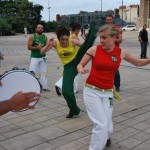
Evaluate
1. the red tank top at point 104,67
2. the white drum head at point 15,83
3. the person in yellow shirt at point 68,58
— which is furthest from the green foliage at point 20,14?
the white drum head at point 15,83

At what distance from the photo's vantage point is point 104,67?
405 centimetres

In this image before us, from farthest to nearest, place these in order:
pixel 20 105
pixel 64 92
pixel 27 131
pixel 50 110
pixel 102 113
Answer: pixel 50 110, pixel 64 92, pixel 27 131, pixel 102 113, pixel 20 105

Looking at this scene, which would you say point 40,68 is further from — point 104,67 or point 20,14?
point 20,14

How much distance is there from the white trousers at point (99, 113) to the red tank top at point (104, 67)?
0.12 meters

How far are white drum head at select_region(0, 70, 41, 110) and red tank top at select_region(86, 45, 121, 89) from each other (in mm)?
846

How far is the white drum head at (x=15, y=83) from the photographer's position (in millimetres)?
3303

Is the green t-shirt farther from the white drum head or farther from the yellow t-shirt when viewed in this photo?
the white drum head

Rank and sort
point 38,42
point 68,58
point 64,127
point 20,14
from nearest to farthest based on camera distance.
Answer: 1. point 64,127
2. point 68,58
3. point 38,42
4. point 20,14

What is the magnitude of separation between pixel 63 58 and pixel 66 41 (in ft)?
1.07

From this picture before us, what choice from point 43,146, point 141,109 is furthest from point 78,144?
point 141,109

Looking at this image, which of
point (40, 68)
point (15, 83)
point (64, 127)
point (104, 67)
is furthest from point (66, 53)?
point (15, 83)

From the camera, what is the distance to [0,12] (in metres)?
70.6

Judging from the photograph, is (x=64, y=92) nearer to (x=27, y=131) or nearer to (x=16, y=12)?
(x=27, y=131)

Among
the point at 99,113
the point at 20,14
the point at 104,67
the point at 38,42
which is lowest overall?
the point at 99,113
